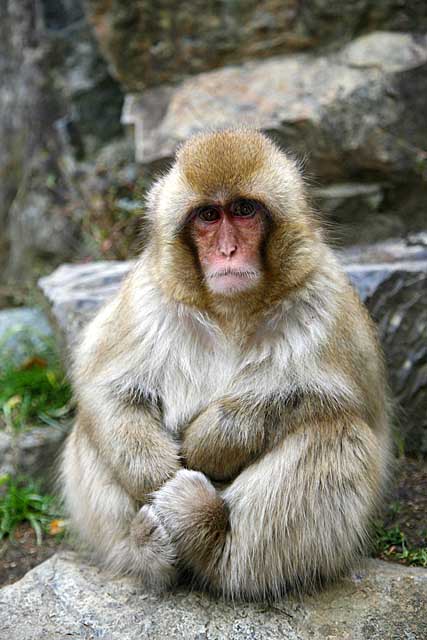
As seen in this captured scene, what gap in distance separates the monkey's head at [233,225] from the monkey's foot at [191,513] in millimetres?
676

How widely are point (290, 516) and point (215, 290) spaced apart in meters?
0.89

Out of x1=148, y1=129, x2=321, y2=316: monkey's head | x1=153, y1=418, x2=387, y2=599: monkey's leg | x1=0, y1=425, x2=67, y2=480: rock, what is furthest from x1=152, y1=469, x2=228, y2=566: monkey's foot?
x1=0, y1=425, x2=67, y2=480: rock

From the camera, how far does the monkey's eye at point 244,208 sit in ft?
9.48

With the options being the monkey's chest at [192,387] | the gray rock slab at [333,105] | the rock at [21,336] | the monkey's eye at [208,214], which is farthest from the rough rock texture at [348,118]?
the monkey's eye at [208,214]

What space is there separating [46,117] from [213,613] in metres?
5.67

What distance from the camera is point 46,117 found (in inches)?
299

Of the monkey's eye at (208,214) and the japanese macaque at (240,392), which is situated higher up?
the monkey's eye at (208,214)

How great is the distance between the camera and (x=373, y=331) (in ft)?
11.7

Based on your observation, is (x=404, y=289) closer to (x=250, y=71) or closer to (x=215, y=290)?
(x=215, y=290)

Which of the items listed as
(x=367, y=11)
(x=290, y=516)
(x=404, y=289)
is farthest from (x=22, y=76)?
(x=290, y=516)

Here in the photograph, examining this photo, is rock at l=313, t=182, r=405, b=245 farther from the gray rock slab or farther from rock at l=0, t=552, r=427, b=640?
rock at l=0, t=552, r=427, b=640

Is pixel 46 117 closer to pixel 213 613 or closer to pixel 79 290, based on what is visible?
pixel 79 290

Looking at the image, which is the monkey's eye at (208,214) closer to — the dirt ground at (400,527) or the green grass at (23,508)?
the dirt ground at (400,527)

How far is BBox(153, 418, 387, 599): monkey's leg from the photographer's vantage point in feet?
9.82
